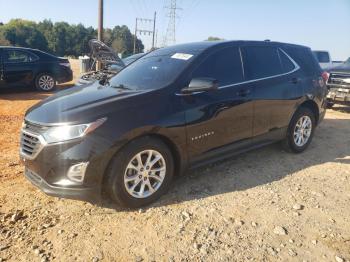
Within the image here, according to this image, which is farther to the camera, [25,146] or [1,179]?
[1,179]

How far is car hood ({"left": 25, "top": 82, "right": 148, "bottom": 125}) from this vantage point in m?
3.31

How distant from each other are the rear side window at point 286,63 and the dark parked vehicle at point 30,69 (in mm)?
8655

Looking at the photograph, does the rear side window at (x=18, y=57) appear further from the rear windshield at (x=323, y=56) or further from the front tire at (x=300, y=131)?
the rear windshield at (x=323, y=56)

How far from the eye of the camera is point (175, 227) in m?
3.34

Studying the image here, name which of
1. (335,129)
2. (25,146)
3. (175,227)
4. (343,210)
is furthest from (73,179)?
(335,129)

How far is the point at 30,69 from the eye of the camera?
36.4 ft

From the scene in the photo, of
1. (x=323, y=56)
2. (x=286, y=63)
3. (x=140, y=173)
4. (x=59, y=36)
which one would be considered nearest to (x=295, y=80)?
(x=286, y=63)

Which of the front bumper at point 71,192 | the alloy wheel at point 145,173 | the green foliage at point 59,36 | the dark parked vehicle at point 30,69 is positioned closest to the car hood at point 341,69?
the alloy wheel at point 145,173

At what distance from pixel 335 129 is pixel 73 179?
19.6 ft

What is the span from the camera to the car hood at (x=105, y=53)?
377 inches

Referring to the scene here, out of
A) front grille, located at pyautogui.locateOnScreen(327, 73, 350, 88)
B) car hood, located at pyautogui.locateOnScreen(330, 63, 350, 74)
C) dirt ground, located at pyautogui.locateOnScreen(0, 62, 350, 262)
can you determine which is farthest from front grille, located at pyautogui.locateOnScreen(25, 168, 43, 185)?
car hood, located at pyautogui.locateOnScreen(330, 63, 350, 74)

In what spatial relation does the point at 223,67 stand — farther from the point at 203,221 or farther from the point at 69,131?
the point at 69,131

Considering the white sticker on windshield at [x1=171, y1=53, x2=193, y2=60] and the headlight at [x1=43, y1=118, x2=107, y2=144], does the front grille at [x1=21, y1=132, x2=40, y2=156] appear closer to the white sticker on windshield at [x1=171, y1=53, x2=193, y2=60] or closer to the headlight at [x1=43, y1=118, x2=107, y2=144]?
the headlight at [x1=43, y1=118, x2=107, y2=144]

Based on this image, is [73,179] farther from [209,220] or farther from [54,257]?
[209,220]
